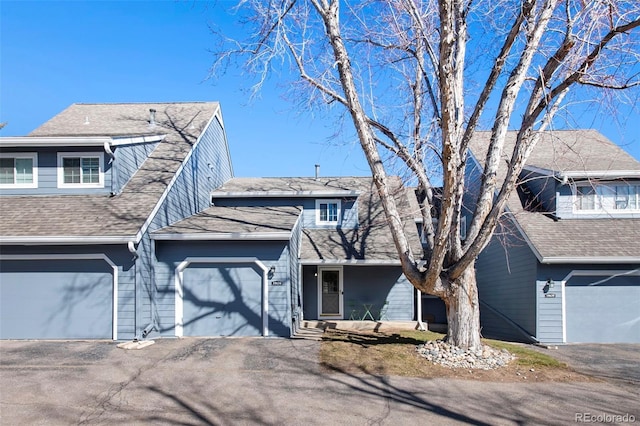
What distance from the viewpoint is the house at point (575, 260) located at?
11.6 m

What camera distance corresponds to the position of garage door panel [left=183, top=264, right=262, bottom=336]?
1091 cm

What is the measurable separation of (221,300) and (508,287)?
30.2ft

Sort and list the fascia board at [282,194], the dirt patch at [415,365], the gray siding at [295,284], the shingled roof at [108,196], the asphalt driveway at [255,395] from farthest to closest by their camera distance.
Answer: the fascia board at [282,194]
the gray siding at [295,284]
the shingled roof at [108,196]
the dirt patch at [415,365]
the asphalt driveway at [255,395]

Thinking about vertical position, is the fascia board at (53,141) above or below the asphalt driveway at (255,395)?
above

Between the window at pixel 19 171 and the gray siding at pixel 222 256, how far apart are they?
13.8 ft

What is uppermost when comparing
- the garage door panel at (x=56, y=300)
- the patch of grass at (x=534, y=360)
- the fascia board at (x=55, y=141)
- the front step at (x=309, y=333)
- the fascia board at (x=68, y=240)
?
the fascia board at (x=55, y=141)

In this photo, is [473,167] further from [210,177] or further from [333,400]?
[333,400]

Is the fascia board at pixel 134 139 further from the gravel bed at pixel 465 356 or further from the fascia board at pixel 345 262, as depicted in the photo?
the gravel bed at pixel 465 356

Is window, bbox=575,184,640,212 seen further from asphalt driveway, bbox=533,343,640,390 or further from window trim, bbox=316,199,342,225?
window trim, bbox=316,199,342,225

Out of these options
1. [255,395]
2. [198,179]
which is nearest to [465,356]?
[255,395]

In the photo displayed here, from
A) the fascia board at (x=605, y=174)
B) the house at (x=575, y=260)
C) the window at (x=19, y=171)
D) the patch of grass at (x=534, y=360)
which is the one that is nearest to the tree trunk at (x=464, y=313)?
the patch of grass at (x=534, y=360)

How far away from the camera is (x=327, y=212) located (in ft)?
53.0

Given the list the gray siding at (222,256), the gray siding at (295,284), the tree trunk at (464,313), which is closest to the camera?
the tree trunk at (464,313)

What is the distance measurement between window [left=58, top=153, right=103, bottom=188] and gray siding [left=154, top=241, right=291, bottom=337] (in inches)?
109
